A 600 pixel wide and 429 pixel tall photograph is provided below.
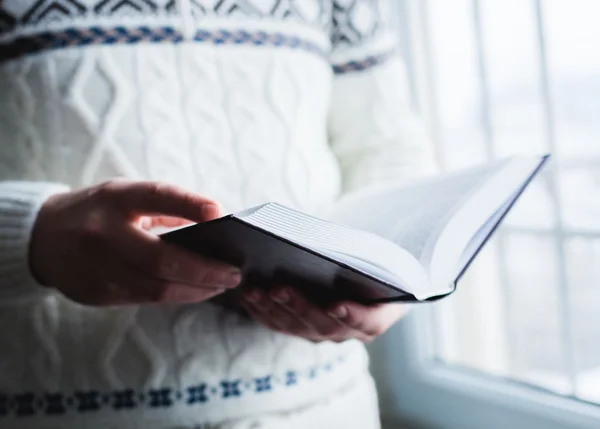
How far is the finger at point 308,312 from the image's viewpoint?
45 cm

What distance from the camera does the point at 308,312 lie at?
47 centimetres

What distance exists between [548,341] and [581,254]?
0.18 meters

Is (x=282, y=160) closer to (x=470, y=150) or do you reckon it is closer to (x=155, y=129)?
(x=155, y=129)

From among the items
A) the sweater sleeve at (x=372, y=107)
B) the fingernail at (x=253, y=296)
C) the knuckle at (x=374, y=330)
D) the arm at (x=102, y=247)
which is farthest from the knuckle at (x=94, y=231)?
the sweater sleeve at (x=372, y=107)

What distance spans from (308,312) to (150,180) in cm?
17

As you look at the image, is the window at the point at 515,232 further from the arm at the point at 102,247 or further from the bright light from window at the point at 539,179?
the arm at the point at 102,247

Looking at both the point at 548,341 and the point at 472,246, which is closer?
the point at 472,246

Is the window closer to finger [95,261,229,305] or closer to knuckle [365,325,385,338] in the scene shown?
knuckle [365,325,385,338]

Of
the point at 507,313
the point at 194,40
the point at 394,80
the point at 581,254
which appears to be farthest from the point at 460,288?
the point at 194,40

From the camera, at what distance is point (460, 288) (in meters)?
1.00

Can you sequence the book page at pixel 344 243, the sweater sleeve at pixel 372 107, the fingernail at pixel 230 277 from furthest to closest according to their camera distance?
the sweater sleeve at pixel 372 107 → the fingernail at pixel 230 277 → the book page at pixel 344 243

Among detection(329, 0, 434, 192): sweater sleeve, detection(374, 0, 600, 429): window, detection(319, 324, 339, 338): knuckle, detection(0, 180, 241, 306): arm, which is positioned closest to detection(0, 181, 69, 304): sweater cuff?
detection(0, 180, 241, 306): arm

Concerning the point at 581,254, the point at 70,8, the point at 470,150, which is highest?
the point at 70,8

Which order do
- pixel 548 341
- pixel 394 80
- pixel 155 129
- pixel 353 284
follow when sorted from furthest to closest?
pixel 548 341
pixel 394 80
pixel 155 129
pixel 353 284
